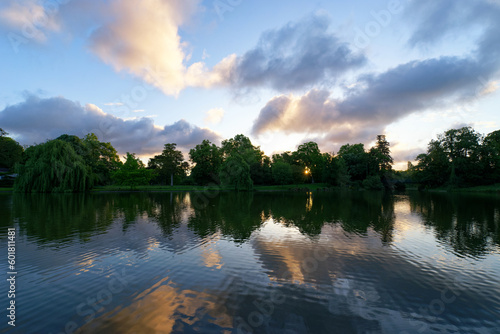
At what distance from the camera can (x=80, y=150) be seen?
190 feet

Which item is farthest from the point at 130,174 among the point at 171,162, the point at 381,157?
the point at 381,157

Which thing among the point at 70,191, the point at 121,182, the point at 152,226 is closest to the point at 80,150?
the point at 121,182

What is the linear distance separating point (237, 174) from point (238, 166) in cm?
207

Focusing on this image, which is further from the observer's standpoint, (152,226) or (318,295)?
(152,226)

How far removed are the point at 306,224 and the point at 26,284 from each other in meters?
14.5

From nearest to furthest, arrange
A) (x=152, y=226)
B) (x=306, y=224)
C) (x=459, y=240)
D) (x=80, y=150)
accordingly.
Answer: (x=459, y=240)
(x=152, y=226)
(x=306, y=224)
(x=80, y=150)

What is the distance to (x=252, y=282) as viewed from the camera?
7.34 meters

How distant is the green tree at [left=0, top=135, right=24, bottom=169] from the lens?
7112cm

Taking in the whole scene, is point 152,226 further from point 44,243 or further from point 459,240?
point 459,240

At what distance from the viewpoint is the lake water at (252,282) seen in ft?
17.3

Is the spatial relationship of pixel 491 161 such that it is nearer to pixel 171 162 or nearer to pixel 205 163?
pixel 205 163

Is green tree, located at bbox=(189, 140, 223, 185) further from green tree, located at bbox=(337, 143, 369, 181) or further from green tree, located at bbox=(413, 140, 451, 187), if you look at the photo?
green tree, located at bbox=(413, 140, 451, 187)

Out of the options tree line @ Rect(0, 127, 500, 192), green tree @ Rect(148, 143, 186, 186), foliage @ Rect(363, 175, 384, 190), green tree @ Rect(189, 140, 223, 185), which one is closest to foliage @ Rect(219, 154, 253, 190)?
tree line @ Rect(0, 127, 500, 192)

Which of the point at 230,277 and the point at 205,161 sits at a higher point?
the point at 205,161
